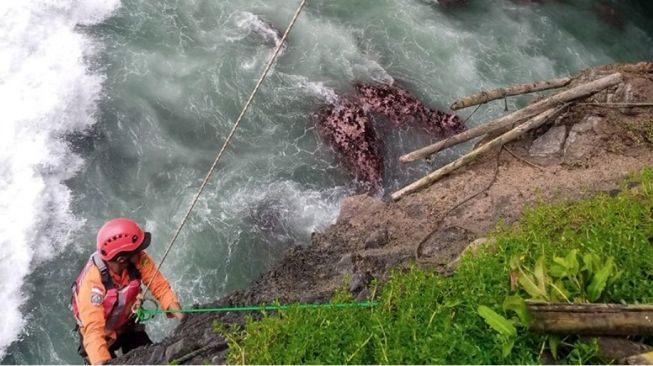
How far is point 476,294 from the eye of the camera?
450 centimetres

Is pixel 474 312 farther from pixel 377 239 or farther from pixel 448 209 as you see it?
pixel 448 209

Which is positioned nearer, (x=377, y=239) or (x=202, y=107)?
(x=377, y=239)

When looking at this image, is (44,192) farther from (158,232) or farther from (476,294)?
(476,294)

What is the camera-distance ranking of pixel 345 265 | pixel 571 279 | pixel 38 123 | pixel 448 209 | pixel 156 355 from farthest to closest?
1. pixel 38 123
2. pixel 448 209
3. pixel 345 265
4. pixel 156 355
5. pixel 571 279

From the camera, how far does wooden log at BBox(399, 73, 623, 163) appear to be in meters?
7.86

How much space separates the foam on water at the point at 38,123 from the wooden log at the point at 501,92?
5.55 metres

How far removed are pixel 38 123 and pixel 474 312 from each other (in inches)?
309

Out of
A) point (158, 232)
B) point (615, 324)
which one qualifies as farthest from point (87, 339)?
point (615, 324)

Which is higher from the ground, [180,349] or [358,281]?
[358,281]

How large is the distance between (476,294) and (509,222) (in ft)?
7.26

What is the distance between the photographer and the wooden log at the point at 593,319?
4.02 m

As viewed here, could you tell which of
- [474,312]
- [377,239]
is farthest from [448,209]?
[474,312]

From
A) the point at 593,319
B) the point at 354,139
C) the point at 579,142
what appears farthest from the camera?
the point at 354,139

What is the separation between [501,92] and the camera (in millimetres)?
8359
